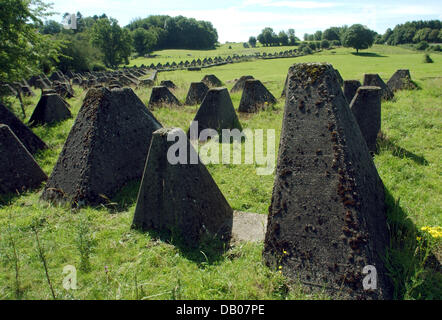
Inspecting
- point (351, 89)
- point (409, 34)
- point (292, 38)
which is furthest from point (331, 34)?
point (351, 89)

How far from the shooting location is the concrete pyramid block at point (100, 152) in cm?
489

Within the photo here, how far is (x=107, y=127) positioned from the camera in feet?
17.1

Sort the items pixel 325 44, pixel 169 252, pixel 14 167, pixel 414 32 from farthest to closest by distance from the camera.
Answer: pixel 414 32, pixel 325 44, pixel 14 167, pixel 169 252

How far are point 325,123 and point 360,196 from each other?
82 centimetres

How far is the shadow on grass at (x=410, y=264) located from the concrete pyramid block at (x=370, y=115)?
3.68 m

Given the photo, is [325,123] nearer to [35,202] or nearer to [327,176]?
[327,176]

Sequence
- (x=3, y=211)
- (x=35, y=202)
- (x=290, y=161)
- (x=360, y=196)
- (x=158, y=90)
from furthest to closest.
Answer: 1. (x=158, y=90)
2. (x=35, y=202)
3. (x=3, y=211)
4. (x=290, y=161)
5. (x=360, y=196)

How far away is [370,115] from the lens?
7129 millimetres

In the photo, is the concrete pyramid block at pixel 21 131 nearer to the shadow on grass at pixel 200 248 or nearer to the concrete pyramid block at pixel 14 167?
the concrete pyramid block at pixel 14 167

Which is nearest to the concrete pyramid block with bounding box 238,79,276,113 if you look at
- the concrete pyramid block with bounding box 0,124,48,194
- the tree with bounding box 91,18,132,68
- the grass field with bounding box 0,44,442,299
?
the grass field with bounding box 0,44,442,299

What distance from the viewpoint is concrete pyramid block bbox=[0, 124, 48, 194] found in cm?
543

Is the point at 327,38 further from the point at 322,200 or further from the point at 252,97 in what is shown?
the point at 322,200

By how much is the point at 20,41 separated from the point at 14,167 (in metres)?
9.28
